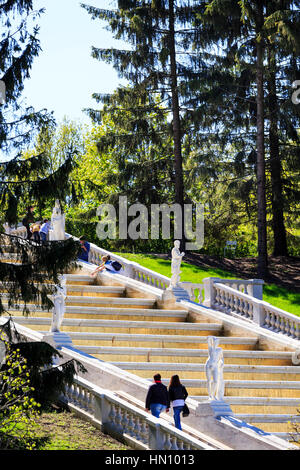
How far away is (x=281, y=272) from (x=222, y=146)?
582cm

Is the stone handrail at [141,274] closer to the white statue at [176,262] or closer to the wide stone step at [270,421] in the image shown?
the white statue at [176,262]

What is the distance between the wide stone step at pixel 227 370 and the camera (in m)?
16.5

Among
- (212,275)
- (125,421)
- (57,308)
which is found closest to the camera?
(125,421)

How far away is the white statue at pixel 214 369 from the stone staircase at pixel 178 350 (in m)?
1.04

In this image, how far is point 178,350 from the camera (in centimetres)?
1788

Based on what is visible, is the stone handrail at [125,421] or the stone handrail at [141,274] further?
the stone handrail at [141,274]

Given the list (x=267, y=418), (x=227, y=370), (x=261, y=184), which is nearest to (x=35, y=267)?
(x=267, y=418)

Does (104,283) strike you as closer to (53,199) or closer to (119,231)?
(119,231)

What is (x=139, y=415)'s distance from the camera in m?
12.6

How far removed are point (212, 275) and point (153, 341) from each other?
9560 mm

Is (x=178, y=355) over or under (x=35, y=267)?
under

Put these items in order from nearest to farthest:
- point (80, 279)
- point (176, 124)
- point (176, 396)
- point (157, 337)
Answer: point (176, 396) → point (157, 337) → point (80, 279) → point (176, 124)

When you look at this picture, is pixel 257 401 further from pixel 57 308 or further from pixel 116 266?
pixel 116 266

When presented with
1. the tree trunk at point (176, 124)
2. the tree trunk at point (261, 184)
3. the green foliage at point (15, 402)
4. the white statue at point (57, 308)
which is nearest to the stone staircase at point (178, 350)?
the white statue at point (57, 308)
